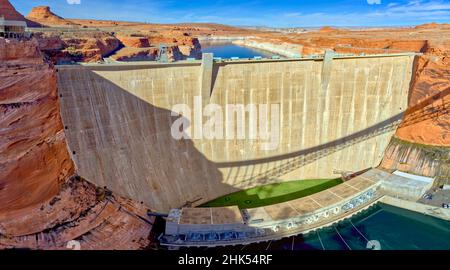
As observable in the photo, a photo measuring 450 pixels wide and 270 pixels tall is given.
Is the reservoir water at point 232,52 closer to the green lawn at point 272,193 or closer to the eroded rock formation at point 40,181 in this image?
the green lawn at point 272,193

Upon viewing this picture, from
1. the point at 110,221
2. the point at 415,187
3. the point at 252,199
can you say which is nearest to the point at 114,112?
the point at 110,221

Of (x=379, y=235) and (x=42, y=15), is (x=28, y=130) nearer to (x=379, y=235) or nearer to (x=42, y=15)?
(x=379, y=235)

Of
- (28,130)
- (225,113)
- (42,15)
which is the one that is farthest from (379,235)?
(42,15)

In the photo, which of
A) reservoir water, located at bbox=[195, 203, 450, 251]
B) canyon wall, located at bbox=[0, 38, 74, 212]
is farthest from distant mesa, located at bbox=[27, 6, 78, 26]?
reservoir water, located at bbox=[195, 203, 450, 251]

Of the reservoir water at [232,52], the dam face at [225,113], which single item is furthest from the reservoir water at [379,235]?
the reservoir water at [232,52]
